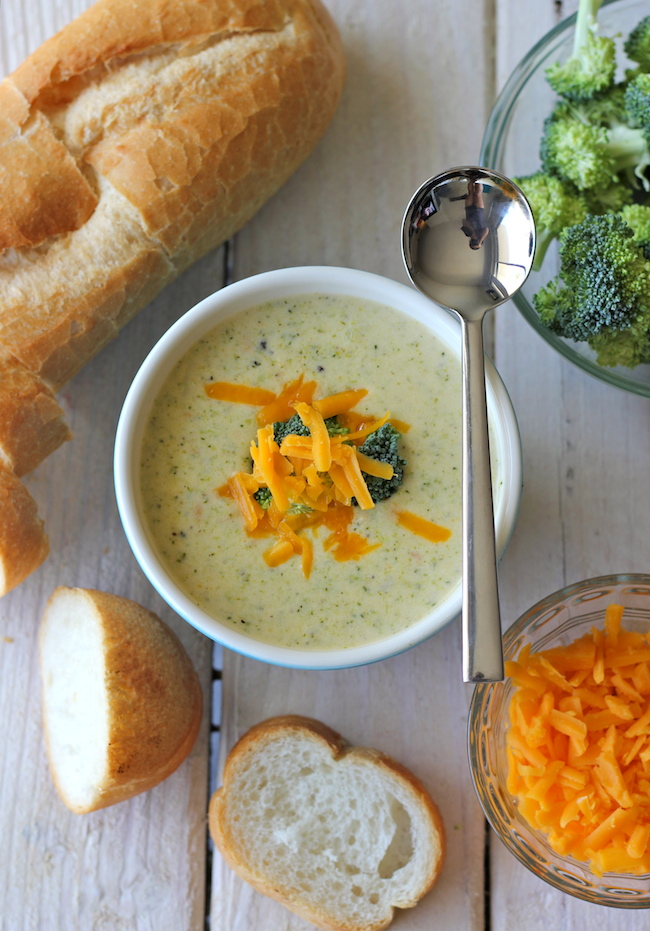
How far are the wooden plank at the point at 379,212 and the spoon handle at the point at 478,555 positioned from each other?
2.07 ft

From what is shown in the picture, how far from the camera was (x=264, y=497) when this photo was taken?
1747mm

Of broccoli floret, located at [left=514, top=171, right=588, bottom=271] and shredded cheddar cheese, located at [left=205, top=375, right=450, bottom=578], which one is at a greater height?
broccoli floret, located at [left=514, top=171, right=588, bottom=271]

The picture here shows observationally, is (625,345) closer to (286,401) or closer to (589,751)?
(286,401)

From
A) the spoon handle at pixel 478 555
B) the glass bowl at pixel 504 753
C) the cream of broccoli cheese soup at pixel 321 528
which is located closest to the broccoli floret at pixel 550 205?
the cream of broccoli cheese soup at pixel 321 528

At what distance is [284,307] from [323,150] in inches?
24.0

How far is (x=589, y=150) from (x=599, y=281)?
33cm

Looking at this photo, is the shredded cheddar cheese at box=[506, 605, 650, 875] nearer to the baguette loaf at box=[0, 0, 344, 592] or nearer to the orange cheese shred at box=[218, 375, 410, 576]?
the orange cheese shred at box=[218, 375, 410, 576]

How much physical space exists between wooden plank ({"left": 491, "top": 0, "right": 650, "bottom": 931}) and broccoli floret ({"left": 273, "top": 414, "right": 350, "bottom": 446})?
61 cm

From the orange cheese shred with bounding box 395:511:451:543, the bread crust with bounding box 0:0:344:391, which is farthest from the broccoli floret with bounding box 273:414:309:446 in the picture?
the bread crust with bounding box 0:0:344:391

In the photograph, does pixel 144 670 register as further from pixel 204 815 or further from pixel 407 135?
pixel 407 135

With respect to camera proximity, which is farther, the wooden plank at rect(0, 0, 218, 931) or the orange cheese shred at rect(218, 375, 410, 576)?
the wooden plank at rect(0, 0, 218, 931)

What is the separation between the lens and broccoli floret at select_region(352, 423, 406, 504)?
1.70 m

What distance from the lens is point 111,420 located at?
2162 mm

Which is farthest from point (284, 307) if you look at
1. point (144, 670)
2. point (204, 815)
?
point (204, 815)
